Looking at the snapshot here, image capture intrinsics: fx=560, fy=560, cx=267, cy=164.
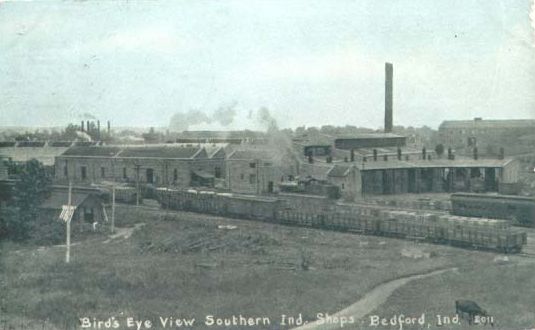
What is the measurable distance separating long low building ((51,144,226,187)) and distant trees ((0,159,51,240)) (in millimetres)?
16232

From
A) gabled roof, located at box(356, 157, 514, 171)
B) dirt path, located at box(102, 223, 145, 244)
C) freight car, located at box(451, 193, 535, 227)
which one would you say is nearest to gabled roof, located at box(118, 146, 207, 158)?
dirt path, located at box(102, 223, 145, 244)

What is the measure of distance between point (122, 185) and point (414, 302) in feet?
97.1

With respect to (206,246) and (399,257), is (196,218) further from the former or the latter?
(399,257)

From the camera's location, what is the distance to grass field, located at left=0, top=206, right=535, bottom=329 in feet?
62.2

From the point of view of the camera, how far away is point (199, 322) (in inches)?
703

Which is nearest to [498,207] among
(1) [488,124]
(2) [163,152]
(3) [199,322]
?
(3) [199,322]

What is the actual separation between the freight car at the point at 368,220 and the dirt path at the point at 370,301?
6220mm

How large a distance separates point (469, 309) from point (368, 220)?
1538 centimetres

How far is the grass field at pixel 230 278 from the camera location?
18953 millimetres

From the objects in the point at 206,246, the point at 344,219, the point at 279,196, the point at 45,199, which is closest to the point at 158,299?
the point at 206,246

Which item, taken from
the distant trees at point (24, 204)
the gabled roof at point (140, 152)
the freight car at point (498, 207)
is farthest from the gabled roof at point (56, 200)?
the freight car at point (498, 207)

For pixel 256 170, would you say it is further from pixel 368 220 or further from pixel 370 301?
pixel 370 301

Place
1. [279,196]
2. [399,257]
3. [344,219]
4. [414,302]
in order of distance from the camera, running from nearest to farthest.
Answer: [414,302] → [399,257] → [344,219] → [279,196]

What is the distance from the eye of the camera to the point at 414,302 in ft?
64.5
